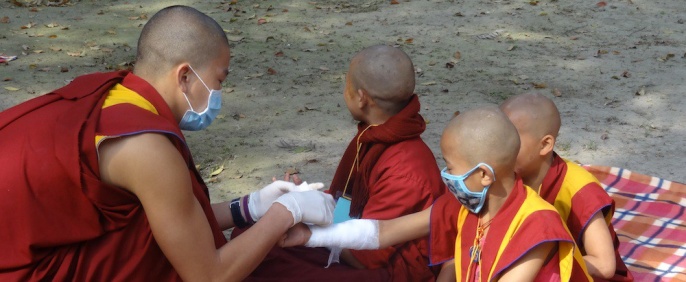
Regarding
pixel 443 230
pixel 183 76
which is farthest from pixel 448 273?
pixel 183 76

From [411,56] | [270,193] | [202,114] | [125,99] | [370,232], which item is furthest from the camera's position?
[411,56]

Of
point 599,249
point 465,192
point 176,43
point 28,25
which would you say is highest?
point 176,43

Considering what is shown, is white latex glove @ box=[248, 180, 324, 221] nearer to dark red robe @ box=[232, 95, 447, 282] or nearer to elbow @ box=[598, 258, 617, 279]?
dark red robe @ box=[232, 95, 447, 282]

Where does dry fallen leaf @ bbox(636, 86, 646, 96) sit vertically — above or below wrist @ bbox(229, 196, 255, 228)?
below

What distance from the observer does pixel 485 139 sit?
110 inches

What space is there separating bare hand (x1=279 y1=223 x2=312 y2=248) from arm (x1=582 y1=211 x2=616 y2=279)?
3.47ft

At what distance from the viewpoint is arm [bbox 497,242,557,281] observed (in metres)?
2.81

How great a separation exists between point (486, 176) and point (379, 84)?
0.96 m

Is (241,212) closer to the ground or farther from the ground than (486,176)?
closer to the ground

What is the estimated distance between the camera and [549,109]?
3.23 m

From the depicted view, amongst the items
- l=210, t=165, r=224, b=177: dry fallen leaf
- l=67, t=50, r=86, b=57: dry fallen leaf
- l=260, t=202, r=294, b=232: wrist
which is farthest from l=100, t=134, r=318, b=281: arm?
l=67, t=50, r=86, b=57: dry fallen leaf

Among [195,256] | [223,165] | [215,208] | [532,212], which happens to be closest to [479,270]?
[532,212]

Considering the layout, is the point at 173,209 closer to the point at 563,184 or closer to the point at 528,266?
the point at 528,266

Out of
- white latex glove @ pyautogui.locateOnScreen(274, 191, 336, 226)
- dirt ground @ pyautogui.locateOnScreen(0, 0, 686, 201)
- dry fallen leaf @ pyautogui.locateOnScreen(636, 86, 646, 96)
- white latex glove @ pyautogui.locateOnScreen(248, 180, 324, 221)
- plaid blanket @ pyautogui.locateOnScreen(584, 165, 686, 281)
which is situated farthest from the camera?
dry fallen leaf @ pyautogui.locateOnScreen(636, 86, 646, 96)
